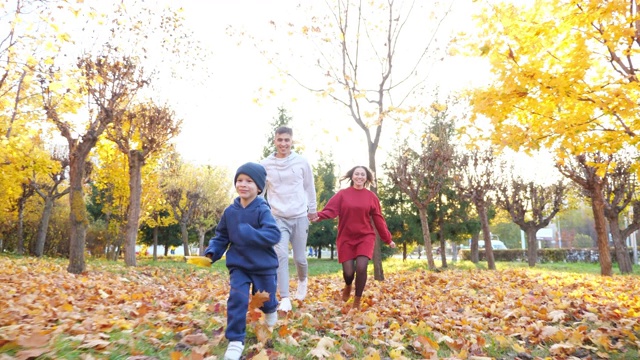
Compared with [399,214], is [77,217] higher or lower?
lower

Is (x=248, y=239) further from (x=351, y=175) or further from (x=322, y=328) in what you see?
(x=351, y=175)

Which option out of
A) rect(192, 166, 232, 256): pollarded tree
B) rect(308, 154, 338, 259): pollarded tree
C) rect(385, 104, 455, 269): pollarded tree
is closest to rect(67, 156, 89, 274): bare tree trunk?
rect(385, 104, 455, 269): pollarded tree

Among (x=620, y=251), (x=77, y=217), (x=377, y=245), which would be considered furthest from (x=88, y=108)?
(x=620, y=251)

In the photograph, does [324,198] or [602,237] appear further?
[324,198]

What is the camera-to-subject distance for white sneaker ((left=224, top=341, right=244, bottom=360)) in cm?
315

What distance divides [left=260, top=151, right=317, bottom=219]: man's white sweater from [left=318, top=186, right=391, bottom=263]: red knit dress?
504mm

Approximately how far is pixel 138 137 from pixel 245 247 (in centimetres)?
1233

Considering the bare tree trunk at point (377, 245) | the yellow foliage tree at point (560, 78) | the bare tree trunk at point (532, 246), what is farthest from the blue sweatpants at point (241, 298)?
the bare tree trunk at point (532, 246)

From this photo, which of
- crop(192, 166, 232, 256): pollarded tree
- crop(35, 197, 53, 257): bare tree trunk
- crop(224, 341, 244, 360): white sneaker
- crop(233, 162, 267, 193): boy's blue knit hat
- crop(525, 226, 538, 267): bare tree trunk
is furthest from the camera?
crop(192, 166, 232, 256): pollarded tree

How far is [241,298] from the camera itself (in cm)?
333

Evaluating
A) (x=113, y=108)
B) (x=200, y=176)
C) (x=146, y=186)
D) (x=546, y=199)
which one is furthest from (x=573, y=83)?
(x=200, y=176)

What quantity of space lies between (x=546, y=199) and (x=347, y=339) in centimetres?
2560

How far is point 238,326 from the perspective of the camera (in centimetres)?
329

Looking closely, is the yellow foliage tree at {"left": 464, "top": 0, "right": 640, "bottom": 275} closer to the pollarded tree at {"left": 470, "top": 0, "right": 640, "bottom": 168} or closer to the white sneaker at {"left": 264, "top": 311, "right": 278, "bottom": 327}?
the pollarded tree at {"left": 470, "top": 0, "right": 640, "bottom": 168}
